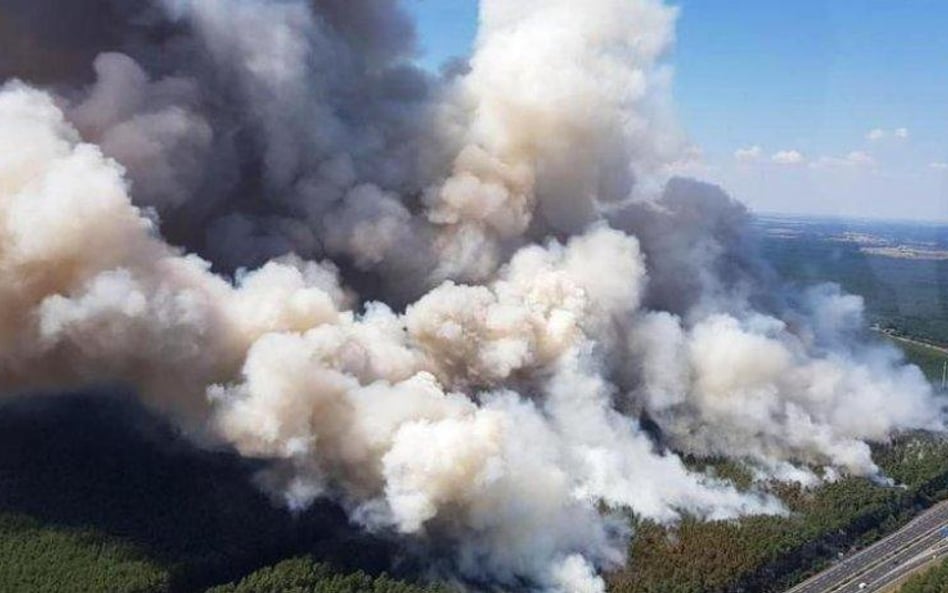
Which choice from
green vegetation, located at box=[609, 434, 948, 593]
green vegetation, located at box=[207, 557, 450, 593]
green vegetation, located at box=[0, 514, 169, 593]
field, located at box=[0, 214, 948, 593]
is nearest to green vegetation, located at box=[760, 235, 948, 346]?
green vegetation, located at box=[609, 434, 948, 593]

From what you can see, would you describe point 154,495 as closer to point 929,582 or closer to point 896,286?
point 929,582

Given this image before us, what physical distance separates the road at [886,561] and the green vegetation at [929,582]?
5.21 feet

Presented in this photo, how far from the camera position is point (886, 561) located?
1510 inches

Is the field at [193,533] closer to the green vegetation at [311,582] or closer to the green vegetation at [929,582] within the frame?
the green vegetation at [311,582]

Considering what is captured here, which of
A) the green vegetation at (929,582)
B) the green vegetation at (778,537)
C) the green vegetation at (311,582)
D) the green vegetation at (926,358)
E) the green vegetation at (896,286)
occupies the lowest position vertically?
the green vegetation at (929,582)

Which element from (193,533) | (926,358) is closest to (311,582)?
(193,533)

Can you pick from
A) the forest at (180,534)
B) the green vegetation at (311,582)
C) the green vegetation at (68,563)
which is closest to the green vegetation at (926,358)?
the forest at (180,534)

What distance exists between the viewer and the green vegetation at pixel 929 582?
32875 millimetres

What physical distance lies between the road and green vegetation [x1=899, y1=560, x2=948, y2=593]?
5.21ft

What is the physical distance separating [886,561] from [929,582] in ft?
15.7

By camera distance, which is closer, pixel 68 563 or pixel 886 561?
pixel 68 563

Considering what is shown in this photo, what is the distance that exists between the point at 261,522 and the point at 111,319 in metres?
7.49

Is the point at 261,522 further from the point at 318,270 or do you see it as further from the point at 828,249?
the point at 828,249

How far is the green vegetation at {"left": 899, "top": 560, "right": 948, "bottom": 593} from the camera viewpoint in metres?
32.9
